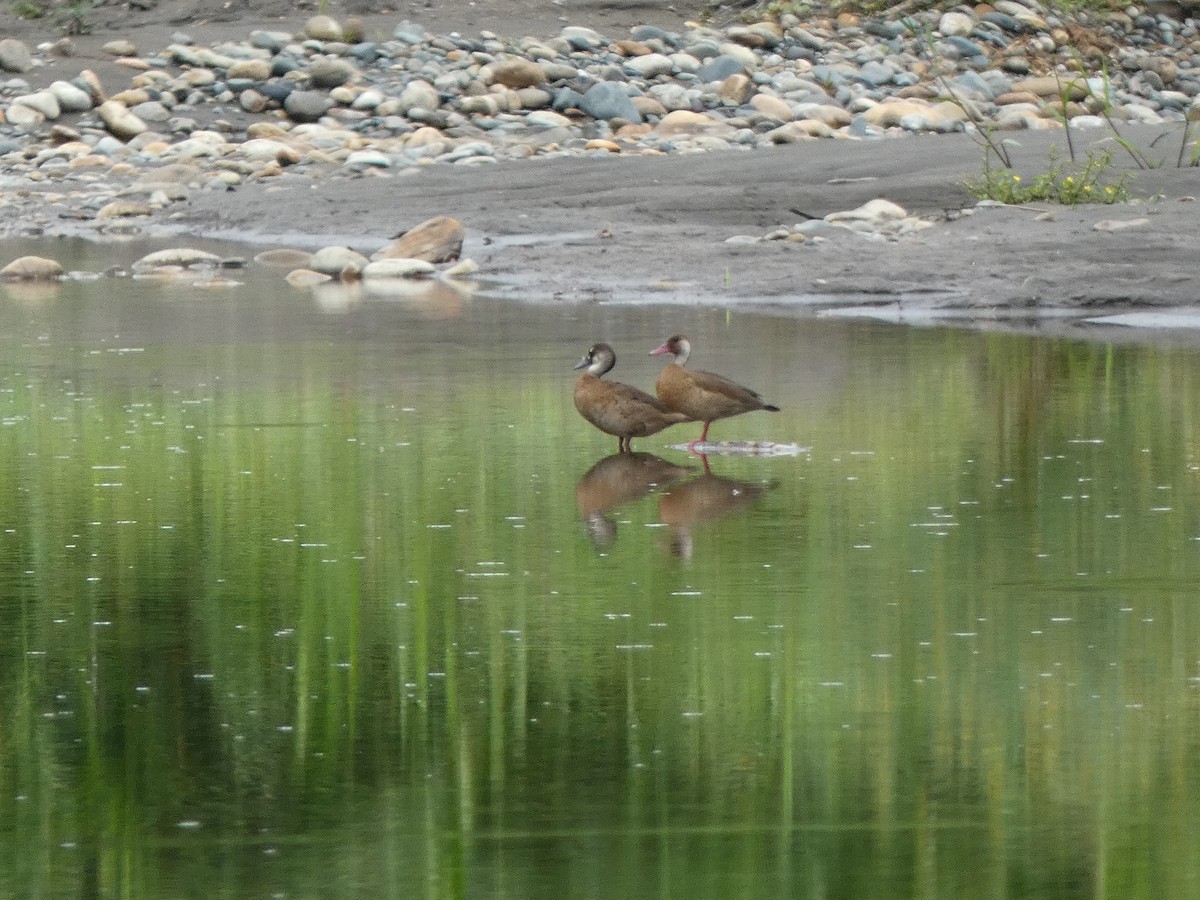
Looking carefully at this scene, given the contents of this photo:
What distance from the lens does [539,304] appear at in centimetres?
1425

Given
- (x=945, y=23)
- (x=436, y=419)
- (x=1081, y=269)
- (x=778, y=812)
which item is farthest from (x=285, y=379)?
(x=945, y=23)

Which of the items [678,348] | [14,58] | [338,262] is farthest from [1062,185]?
[14,58]

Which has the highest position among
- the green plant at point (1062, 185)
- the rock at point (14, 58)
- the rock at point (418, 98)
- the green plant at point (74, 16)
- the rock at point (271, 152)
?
the green plant at point (74, 16)

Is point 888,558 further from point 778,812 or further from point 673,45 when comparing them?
point 673,45

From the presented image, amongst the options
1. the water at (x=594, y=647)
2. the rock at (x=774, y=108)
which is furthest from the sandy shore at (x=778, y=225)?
the rock at (x=774, y=108)

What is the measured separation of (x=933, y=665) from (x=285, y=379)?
5869mm

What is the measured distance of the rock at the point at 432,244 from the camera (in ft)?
55.6

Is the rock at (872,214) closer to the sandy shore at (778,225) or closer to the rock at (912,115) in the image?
the sandy shore at (778,225)

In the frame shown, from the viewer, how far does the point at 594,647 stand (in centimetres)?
532

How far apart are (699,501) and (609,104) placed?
20803mm

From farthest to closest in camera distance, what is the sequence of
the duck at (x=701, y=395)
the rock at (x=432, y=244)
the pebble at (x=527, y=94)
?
the pebble at (x=527, y=94) < the rock at (x=432, y=244) < the duck at (x=701, y=395)

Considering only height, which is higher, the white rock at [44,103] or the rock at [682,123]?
the white rock at [44,103]

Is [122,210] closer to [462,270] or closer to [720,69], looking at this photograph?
[462,270]

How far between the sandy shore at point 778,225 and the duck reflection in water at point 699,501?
5358 millimetres
